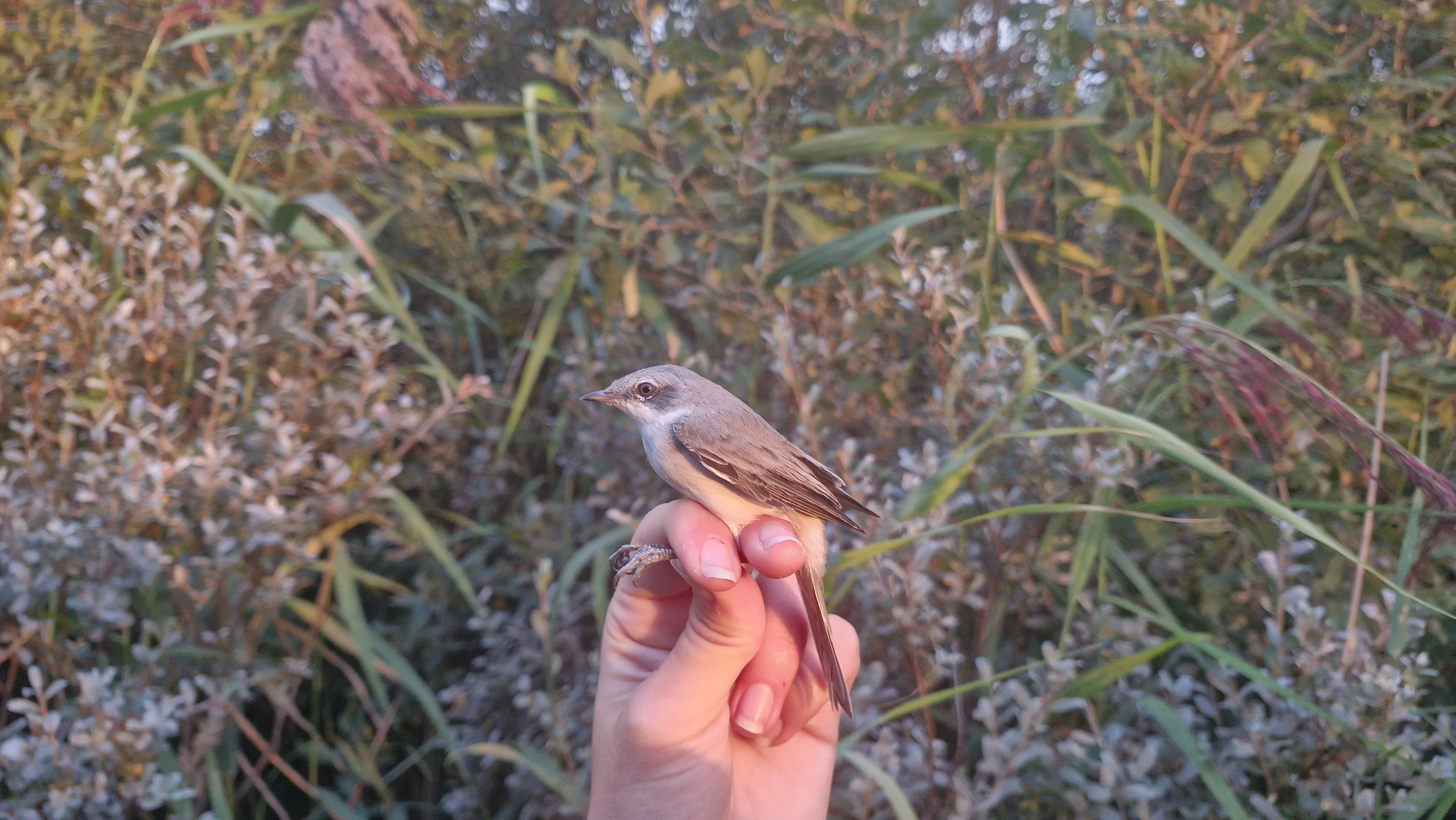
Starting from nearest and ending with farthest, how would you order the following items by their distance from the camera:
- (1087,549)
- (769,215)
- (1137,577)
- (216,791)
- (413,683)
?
(1087,549) → (1137,577) → (216,791) → (413,683) → (769,215)

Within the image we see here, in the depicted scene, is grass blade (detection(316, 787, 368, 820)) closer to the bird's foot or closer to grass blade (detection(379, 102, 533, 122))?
the bird's foot

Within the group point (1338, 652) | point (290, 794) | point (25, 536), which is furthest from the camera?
point (290, 794)

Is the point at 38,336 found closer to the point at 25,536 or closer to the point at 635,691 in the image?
the point at 25,536

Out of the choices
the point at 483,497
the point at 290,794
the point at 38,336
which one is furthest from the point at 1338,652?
the point at 38,336

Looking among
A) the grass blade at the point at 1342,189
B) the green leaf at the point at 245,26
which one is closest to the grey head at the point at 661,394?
the grass blade at the point at 1342,189

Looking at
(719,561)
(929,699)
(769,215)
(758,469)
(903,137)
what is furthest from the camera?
(769,215)

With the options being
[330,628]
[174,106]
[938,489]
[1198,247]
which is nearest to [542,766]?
[330,628]

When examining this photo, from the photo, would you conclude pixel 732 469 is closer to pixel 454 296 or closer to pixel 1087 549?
pixel 1087 549
